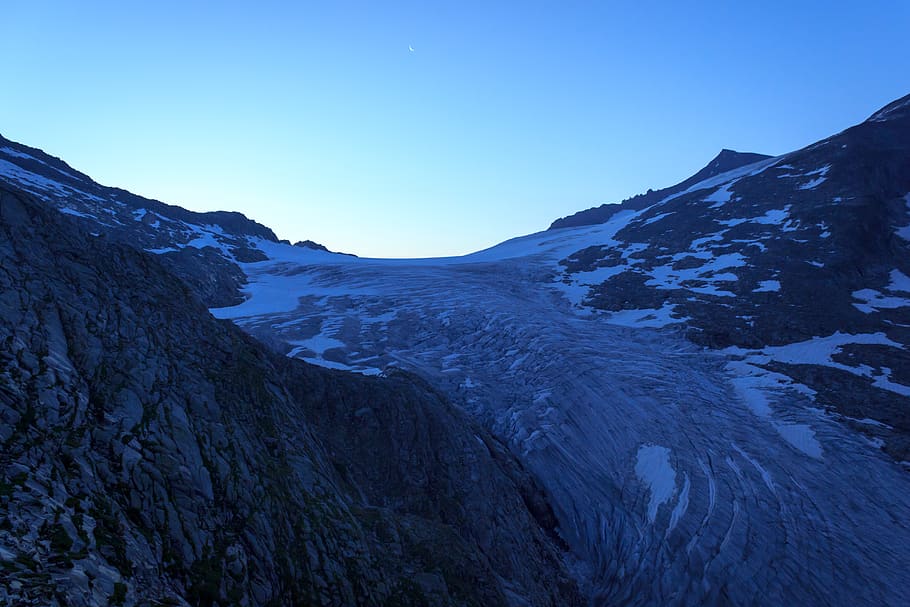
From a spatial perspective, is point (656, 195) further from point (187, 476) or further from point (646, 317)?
point (187, 476)

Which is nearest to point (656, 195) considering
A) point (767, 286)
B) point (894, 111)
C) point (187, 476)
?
point (894, 111)

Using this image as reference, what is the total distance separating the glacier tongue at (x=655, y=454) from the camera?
72.0 ft

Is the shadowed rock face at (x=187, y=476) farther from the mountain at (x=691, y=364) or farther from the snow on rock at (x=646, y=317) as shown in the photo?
the snow on rock at (x=646, y=317)

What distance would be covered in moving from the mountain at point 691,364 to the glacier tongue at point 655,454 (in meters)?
0.10

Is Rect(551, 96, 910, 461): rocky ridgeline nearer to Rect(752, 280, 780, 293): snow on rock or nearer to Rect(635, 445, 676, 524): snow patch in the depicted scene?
Rect(752, 280, 780, 293): snow on rock

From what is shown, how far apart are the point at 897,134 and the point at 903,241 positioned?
1164 inches

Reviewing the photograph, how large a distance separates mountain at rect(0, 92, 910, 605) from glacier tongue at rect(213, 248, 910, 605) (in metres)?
0.10

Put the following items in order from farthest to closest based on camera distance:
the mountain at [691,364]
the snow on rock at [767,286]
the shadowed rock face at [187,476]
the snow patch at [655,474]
Answer: the snow on rock at [767,286] < the snow patch at [655,474] < the mountain at [691,364] < the shadowed rock face at [187,476]

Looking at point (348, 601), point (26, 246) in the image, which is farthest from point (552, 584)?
point (26, 246)

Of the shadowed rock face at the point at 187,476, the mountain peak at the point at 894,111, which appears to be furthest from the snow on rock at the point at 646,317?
the mountain peak at the point at 894,111

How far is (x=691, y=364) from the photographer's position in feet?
120

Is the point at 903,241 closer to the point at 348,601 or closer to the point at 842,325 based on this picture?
the point at 842,325

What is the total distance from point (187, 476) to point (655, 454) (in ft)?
74.4

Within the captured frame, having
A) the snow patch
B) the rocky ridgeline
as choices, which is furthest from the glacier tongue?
the rocky ridgeline
